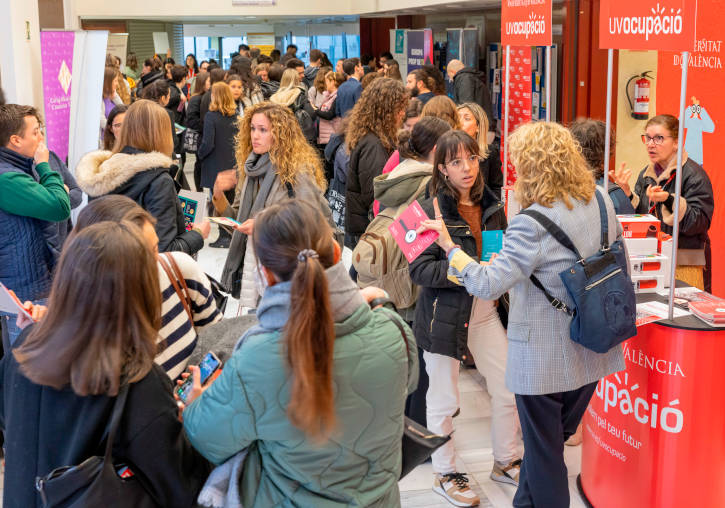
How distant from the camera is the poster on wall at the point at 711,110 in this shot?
207 inches

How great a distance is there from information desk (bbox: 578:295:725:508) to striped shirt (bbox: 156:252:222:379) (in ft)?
5.51

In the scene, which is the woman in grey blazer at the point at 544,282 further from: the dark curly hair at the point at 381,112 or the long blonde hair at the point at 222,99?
the long blonde hair at the point at 222,99

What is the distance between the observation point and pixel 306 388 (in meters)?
1.71

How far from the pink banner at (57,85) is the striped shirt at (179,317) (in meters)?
3.37

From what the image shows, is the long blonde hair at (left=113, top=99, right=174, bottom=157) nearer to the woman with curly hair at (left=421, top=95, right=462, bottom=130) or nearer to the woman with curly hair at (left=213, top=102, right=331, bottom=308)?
the woman with curly hair at (left=213, top=102, right=331, bottom=308)

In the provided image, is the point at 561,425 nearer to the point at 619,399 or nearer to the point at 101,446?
the point at 619,399

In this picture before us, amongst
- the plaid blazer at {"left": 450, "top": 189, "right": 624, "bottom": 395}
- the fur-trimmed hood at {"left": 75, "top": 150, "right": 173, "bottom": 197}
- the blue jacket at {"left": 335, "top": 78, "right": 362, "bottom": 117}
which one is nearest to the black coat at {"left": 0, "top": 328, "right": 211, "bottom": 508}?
the plaid blazer at {"left": 450, "top": 189, "right": 624, "bottom": 395}

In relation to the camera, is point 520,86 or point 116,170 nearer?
point 116,170

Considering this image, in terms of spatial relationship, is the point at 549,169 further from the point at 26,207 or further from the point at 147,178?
the point at 26,207

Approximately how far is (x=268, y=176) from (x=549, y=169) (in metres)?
1.65

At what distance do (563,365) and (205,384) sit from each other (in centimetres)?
135

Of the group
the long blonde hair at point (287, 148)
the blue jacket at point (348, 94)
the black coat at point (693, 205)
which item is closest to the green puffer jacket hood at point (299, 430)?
the long blonde hair at point (287, 148)

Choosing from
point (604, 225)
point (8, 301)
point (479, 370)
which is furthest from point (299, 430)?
point (479, 370)

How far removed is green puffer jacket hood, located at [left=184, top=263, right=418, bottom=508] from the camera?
1786 mm
